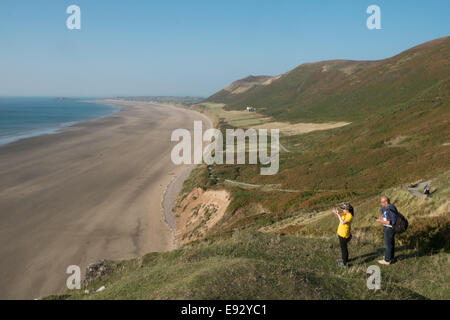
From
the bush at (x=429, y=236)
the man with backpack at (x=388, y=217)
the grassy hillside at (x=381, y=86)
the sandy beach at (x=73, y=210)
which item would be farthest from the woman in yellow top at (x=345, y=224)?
the grassy hillside at (x=381, y=86)

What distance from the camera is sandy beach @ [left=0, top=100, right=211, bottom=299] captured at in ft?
80.3

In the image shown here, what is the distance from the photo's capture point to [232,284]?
8047 mm

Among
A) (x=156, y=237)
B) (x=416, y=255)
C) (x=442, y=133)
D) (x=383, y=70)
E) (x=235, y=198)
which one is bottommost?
(x=156, y=237)

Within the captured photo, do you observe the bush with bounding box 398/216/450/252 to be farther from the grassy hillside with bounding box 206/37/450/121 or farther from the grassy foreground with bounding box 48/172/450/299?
the grassy hillside with bounding box 206/37/450/121

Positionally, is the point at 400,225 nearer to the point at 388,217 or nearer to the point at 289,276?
the point at 388,217

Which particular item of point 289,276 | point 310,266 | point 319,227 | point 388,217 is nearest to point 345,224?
point 388,217

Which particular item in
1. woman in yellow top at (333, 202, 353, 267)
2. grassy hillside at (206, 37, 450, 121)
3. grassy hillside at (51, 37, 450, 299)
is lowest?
grassy hillside at (51, 37, 450, 299)

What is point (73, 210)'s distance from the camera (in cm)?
3525

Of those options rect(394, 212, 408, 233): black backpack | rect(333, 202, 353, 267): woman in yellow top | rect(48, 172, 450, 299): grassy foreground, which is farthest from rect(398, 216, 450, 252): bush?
rect(333, 202, 353, 267): woman in yellow top
